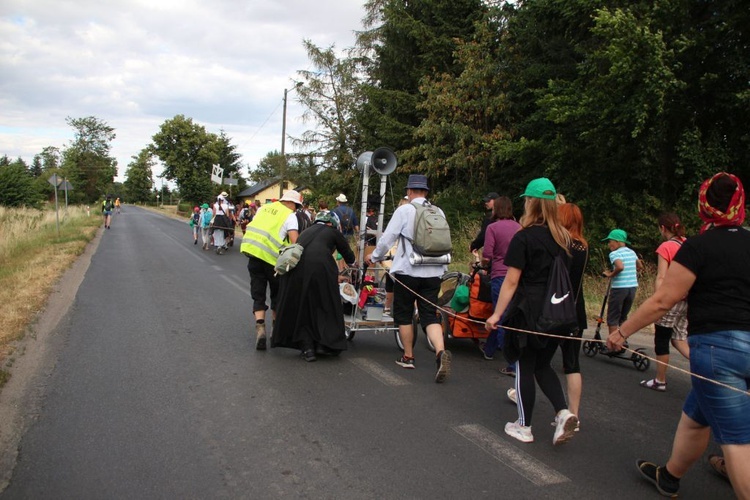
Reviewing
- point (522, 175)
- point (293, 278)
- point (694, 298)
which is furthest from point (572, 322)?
point (522, 175)

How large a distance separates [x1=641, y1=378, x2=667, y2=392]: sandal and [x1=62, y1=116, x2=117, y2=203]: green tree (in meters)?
90.6

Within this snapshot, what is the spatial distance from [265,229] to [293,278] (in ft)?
2.89

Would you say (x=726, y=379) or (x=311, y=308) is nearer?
(x=726, y=379)

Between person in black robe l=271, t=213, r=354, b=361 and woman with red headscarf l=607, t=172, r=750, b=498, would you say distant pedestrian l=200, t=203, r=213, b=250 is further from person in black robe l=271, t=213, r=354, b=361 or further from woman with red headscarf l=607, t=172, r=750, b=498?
woman with red headscarf l=607, t=172, r=750, b=498

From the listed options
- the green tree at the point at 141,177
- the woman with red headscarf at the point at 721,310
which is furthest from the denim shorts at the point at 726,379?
the green tree at the point at 141,177

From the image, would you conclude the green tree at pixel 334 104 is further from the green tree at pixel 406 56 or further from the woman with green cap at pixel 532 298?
the woman with green cap at pixel 532 298

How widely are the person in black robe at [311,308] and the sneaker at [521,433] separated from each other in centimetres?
252

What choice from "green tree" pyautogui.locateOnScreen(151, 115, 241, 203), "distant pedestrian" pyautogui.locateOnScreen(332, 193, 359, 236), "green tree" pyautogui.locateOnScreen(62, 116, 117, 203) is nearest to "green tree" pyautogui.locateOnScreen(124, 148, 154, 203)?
"green tree" pyautogui.locateOnScreen(62, 116, 117, 203)

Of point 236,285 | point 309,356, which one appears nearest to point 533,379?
point 309,356

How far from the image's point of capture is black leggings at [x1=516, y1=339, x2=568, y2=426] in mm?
4168

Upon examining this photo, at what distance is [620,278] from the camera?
6840 millimetres

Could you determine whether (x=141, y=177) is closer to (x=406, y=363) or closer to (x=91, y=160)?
(x=91, y=160)

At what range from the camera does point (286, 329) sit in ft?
21.0

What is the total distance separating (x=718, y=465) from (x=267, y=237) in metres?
5.00
